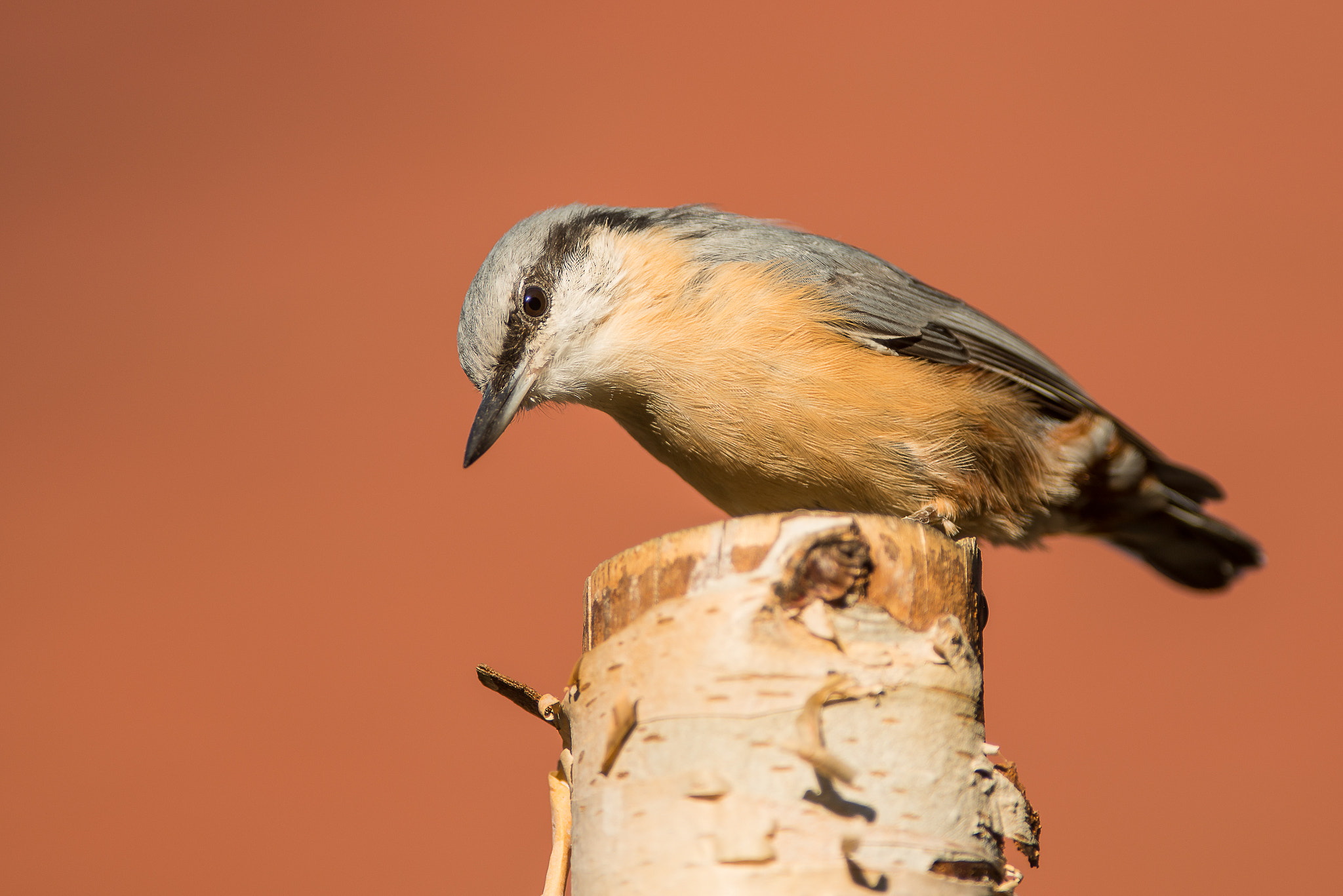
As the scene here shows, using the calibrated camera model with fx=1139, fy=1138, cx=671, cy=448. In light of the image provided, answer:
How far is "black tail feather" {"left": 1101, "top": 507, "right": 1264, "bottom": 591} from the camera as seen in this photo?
3482mm

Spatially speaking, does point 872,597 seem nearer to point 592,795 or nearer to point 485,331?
point 592,795

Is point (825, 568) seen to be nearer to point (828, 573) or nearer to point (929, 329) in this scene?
point (828, 573)

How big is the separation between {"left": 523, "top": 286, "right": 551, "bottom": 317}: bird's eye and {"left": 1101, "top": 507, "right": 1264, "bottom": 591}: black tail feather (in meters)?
1.95

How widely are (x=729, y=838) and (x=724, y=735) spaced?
5.2 inches

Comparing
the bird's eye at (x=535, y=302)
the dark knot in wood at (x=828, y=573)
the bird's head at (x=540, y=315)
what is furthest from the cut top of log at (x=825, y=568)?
the bird's eye at (x=535, y=302)

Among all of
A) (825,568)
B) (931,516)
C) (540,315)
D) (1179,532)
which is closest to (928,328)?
(931,516)

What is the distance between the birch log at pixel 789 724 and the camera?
1508 mm

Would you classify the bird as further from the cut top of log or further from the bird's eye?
the cut top of log

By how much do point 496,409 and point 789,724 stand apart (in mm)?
1435

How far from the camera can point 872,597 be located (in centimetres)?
166

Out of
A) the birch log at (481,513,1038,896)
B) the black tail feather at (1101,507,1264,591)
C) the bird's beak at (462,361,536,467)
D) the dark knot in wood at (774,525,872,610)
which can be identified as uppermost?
the black tail feather at (1101,507,1264,591)

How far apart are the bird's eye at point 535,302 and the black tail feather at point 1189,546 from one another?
1.95m

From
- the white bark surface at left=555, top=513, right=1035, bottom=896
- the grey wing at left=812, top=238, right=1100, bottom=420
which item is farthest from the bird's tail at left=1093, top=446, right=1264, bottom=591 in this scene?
the white bark surface at left=555, top=513, right=1035, bottom=896

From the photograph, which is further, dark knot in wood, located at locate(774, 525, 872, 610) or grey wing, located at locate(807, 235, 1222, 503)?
grey wing, located at locate(807, 235, 1222, 503)
